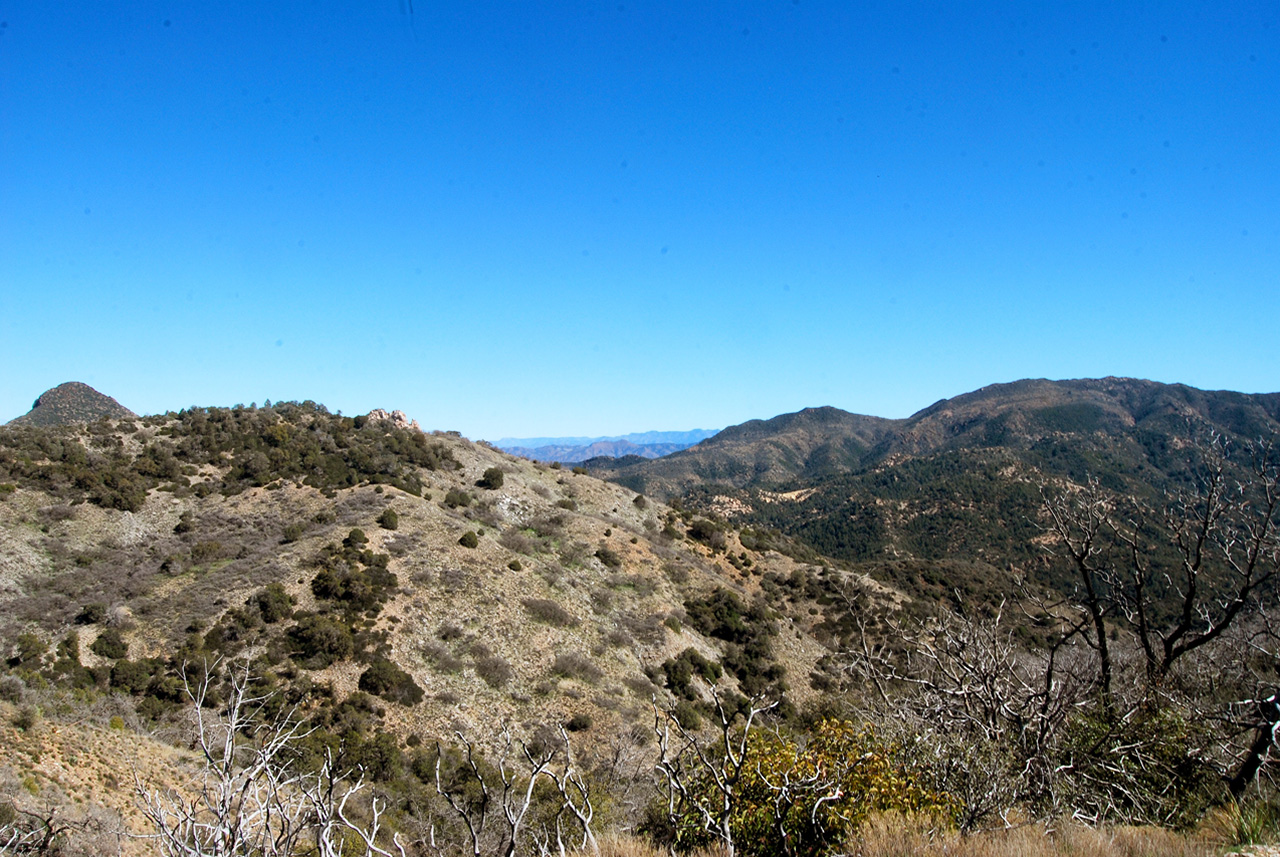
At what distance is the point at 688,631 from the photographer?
30.5m

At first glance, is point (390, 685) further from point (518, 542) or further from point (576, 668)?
point (518, 542)

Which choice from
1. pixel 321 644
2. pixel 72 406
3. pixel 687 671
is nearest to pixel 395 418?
pixel 321 644

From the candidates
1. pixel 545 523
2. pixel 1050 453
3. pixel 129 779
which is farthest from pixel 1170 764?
pixel 1050 453

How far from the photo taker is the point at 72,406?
191 feet

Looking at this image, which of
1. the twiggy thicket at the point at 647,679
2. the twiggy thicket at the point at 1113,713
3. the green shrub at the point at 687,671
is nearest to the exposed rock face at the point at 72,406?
the twiggy thicket at the point at 647,679

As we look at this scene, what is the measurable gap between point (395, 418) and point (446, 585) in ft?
81.3

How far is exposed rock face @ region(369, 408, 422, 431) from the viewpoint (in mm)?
46625

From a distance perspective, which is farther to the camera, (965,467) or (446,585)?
(965,467)

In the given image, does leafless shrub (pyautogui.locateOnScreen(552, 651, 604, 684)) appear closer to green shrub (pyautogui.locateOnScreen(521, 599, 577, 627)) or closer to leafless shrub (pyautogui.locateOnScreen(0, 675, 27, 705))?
green shrub (pyautogui.locateOnScreen(521, 599, 577, 627))

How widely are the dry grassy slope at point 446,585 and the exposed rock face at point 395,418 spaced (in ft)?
35.9

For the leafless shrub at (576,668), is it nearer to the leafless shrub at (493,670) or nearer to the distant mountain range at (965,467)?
the leafless shrub at (493,670)

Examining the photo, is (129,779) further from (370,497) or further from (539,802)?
(370,497)

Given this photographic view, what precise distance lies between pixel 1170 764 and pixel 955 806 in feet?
10.3

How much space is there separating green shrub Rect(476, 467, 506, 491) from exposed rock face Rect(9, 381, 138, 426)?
3600cm
